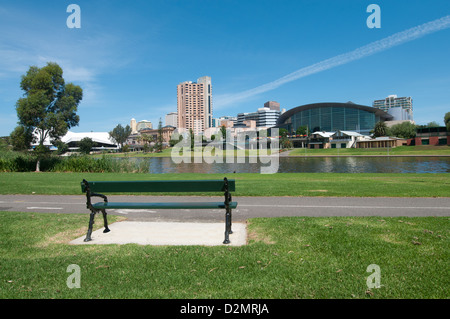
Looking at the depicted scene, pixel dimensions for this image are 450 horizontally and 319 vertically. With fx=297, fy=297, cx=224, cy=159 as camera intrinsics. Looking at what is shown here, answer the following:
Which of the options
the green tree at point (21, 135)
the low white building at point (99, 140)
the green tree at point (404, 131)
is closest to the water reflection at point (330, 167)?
the green tree at point (21, 135)

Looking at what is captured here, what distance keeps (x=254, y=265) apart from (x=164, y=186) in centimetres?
254

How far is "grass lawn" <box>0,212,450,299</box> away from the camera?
334 cm

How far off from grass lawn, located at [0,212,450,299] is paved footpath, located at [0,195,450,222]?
195cm

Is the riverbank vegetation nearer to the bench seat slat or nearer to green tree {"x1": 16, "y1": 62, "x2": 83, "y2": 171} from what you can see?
green tree {"x1": 16, "y1": 62, "x2": 83, "y2": 171}

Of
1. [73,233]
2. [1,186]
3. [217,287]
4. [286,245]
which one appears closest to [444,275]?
[286,245]

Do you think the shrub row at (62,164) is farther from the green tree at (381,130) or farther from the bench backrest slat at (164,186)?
the green tree at (381,130)

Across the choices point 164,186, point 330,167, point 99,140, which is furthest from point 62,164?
point 99,140

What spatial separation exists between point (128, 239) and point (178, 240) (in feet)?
3.19

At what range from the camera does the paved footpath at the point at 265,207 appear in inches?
301

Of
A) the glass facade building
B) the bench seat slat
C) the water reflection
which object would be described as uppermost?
the glass facade building

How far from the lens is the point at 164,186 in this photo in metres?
5.80

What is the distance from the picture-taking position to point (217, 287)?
342 centimetres

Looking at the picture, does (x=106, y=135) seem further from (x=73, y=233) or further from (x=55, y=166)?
(x=73, y=233)

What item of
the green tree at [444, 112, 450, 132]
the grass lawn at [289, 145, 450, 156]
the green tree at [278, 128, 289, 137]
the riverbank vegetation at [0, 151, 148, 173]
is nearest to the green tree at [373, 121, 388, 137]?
the green tree at [444, 112, 450, 132]
